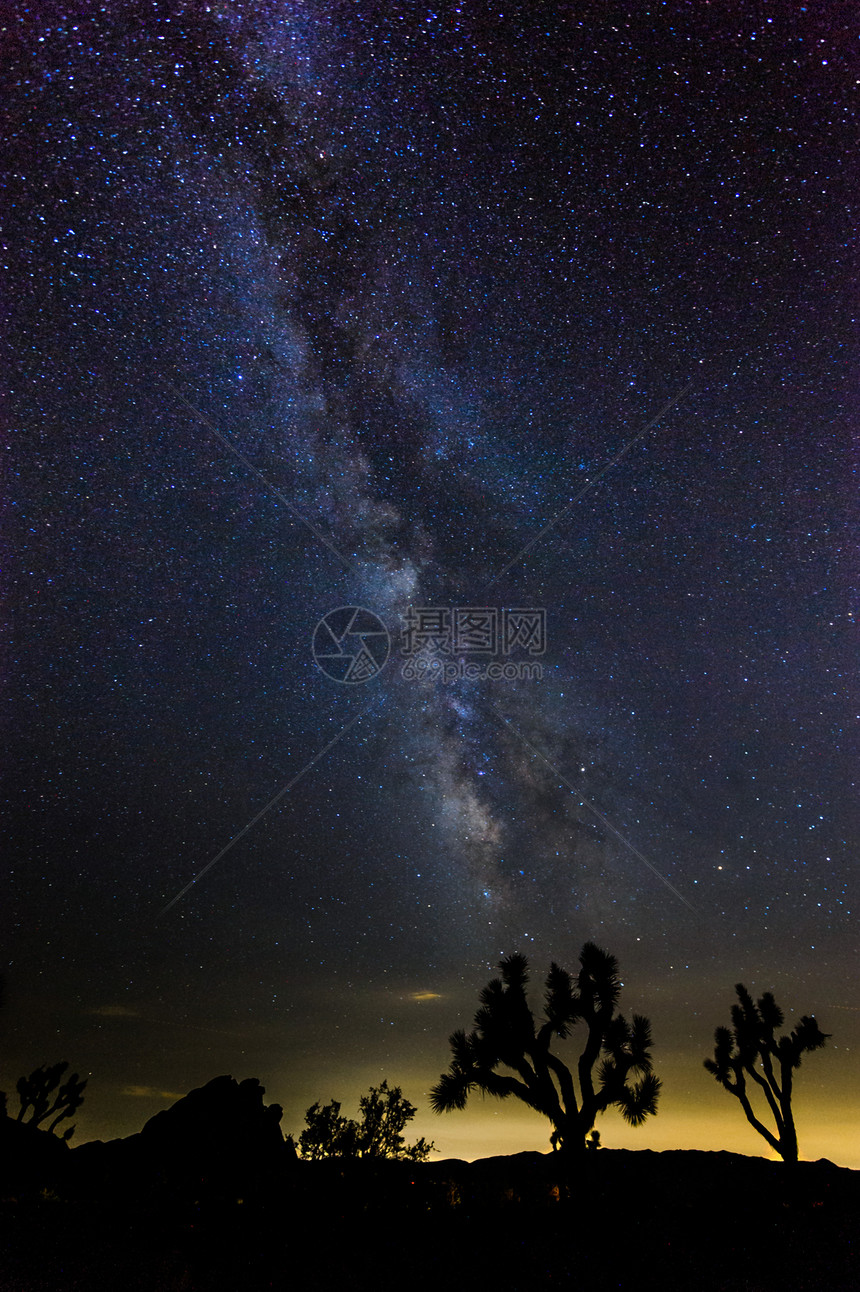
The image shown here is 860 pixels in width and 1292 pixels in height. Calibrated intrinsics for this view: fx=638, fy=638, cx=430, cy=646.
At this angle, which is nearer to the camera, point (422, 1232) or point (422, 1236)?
point (422, 1236)

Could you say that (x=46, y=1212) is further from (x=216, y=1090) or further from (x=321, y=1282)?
(x=216, y=1090)

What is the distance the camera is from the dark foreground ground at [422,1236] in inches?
322

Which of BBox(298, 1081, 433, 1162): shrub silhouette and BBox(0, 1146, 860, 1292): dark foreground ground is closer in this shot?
BBox(0, 1146, 860, 1292): dark foreground ground

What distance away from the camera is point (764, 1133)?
591 inches

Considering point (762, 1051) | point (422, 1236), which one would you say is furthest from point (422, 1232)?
point (762, 1051)

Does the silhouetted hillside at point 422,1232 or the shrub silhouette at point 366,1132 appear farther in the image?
the shrub silhouette at point 366,1132

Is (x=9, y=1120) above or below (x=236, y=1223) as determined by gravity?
below

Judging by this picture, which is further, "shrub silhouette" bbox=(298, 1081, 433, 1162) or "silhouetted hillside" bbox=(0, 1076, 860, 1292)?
"shrub silhouette" bbox=(298, 1081, 433, 1162)

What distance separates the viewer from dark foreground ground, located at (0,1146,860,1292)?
8188 millimetres

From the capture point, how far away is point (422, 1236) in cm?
980

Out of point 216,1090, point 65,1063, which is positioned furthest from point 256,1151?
point 65,1063

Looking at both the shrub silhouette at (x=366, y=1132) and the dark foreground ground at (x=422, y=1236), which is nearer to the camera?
the dark foreground ground at (x=422, y=1236)

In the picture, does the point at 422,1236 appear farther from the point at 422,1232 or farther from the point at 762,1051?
the point at 762,1051

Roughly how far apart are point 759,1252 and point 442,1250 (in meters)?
4.70
